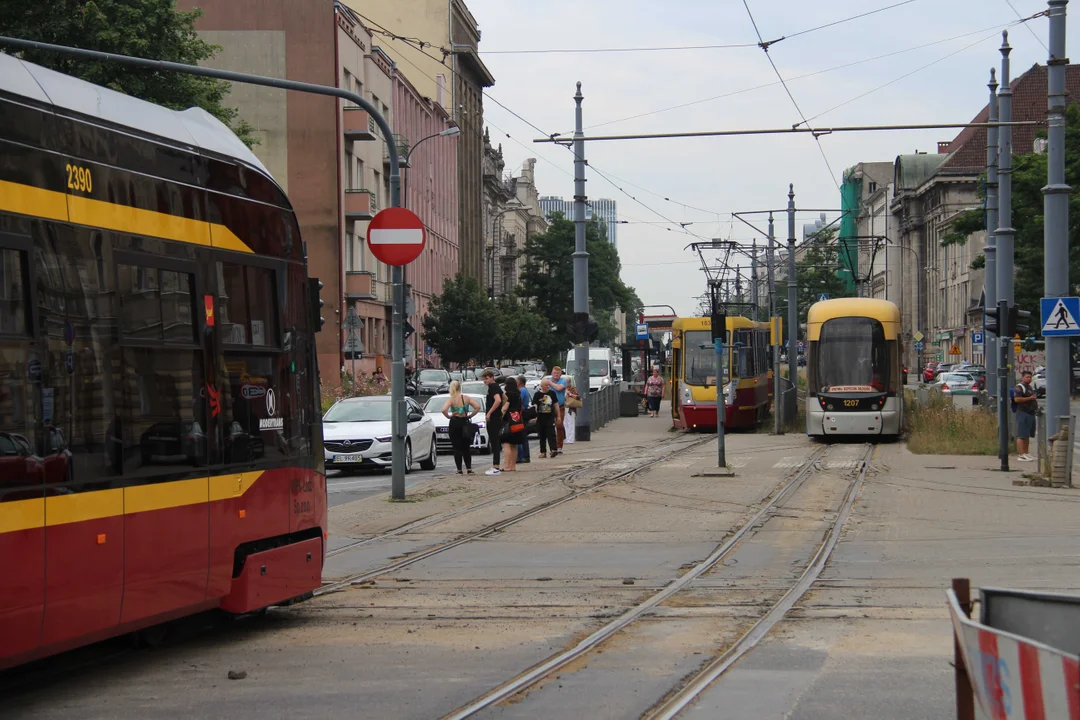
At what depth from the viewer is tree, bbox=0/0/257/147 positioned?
34.3m

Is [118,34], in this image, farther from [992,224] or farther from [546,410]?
[992,224]

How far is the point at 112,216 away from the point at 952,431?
83.7 ft

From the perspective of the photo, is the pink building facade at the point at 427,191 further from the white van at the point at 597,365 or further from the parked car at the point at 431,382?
the white van at the point at 597,365

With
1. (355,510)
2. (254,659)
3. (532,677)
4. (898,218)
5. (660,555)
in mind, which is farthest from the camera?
(898,218)

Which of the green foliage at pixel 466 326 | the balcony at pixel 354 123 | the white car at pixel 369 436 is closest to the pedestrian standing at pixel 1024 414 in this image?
the white car at pixel 369 436

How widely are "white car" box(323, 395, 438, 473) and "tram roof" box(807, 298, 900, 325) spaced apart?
980 centimetres

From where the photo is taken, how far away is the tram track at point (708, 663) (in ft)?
24.0

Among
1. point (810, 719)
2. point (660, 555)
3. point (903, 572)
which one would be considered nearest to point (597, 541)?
point (660, 555)

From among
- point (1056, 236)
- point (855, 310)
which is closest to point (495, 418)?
point (1056, 236)

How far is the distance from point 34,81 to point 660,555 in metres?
8.17

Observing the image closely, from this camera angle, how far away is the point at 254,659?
8.61 meters

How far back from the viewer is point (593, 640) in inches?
359

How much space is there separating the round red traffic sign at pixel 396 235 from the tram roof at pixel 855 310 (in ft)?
51.2

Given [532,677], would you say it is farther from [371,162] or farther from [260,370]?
[371,162]
